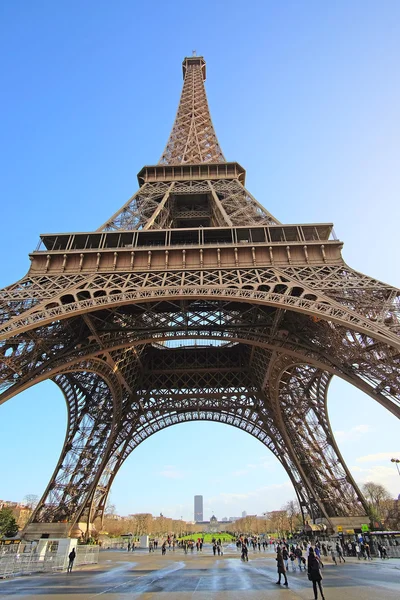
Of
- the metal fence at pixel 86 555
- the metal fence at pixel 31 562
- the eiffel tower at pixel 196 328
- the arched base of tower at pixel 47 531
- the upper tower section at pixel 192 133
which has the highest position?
the upper tower section at pixel 192 133

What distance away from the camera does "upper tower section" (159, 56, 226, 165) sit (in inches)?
1433

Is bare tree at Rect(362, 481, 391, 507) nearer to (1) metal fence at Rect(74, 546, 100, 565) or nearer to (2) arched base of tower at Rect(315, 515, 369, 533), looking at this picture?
(2) arched base of tower at Rect(315, 515, 369, 533)

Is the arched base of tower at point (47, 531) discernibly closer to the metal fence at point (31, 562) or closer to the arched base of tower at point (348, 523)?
the metal fence at point (31, 562)

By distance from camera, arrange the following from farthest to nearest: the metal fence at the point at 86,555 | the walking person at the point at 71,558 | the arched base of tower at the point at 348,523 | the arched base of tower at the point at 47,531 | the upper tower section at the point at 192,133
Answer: the upper tower section at the point at 192,133 < the arched base of tower at the point at 348,523 < the arched base of tower at the point at 47,531 < the metal fence at the point at 86,555 < the walking person at the point at 71,558

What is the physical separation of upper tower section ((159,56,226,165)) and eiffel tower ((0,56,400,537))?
253 millimetres

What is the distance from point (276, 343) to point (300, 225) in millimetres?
6819

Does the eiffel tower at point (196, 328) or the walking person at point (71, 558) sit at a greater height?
the eiffel tower at point (196, 328)

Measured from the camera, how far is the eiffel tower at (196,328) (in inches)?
685

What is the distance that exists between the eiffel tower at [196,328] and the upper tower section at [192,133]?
25 centimetres

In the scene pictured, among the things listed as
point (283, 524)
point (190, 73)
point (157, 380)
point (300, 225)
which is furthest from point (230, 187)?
point (283, 524)

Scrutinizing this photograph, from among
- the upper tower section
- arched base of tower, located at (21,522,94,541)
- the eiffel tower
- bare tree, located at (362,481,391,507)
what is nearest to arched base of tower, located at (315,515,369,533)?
the eiffel tower

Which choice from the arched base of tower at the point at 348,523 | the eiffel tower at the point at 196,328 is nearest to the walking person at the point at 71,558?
the eiffel tower at the point at 196,328

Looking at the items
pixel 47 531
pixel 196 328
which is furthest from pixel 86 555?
pixel 196 328

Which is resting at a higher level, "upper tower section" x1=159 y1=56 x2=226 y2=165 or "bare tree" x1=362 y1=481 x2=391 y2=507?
"upper tower section" x1=159 y1=56 x2=226 y2=165
